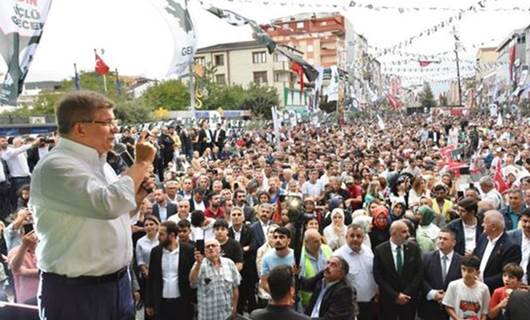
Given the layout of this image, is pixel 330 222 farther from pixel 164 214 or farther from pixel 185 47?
pixel 185 47

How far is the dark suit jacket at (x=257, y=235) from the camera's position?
6.73m

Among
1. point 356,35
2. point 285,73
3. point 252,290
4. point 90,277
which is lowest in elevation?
point 252,290

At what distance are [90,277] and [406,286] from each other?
13.9ft

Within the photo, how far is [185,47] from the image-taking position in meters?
12.2

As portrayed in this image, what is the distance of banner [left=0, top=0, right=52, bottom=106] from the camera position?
4762mm

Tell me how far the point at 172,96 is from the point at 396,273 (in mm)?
54547

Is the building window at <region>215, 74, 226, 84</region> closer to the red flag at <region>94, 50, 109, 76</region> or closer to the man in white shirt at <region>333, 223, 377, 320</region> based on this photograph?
the red flag at <region>94, 50, 109, 76</region>

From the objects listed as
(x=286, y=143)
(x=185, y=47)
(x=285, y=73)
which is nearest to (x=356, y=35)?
(x=285, y=73)

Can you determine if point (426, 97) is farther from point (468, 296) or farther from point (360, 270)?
point (468, 296)

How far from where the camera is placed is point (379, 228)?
6488 millimetres

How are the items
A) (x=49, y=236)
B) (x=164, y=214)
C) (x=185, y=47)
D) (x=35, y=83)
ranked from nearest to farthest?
(x=49, y=236) < (x=164, y=214) < (x=185, y=47) < (x=35, y=83)

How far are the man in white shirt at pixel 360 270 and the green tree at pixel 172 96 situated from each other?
52797 millimetres

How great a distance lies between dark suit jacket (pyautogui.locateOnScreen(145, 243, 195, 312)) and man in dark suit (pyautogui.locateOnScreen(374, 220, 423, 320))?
6.43 ft

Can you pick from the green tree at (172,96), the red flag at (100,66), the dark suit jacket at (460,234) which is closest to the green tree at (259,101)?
the green tree at (172,96)
